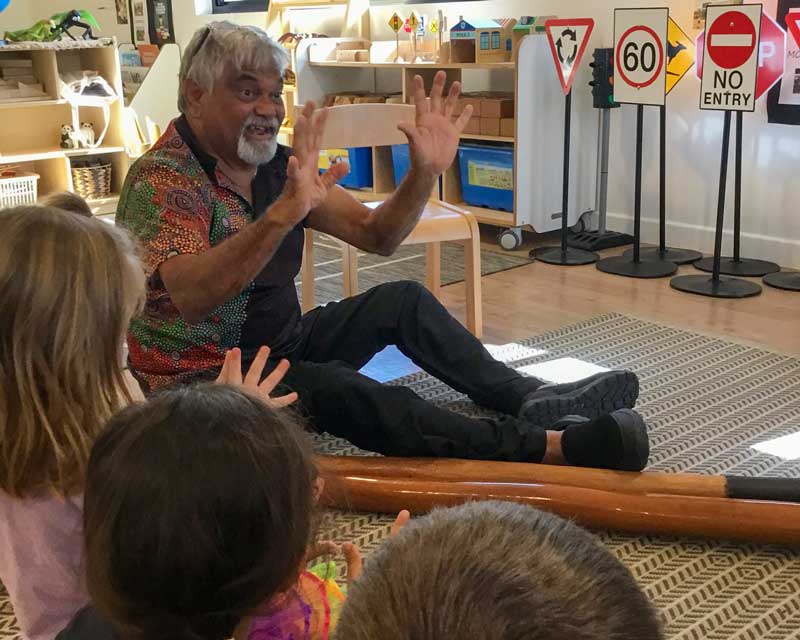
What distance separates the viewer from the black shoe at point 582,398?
1.80 m

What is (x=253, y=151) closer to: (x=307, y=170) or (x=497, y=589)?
(x=307, y=170)

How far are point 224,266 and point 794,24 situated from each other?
225cm

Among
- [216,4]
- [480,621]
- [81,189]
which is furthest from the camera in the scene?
[216,4]

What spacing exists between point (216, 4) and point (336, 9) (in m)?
1.14

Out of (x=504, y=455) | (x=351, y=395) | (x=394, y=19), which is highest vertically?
(x=394, y=19)

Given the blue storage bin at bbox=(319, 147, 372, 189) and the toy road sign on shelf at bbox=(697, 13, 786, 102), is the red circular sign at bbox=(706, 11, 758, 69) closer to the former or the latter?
the toy road sign on shelf at bbox=(697, 13, 786, 102)

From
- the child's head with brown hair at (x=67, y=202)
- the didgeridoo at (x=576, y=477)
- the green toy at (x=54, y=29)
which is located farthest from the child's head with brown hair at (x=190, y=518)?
the green toy at (x=54, y=29)

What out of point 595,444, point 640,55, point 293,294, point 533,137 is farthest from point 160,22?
point 595,444

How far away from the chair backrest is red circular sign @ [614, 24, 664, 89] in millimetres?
995

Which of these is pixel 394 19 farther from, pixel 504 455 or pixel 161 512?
pixel 161 512

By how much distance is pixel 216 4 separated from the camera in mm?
5609

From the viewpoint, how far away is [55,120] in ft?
15.0

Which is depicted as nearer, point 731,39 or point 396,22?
point 731,39

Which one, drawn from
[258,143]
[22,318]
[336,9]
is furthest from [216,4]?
[22,318]
